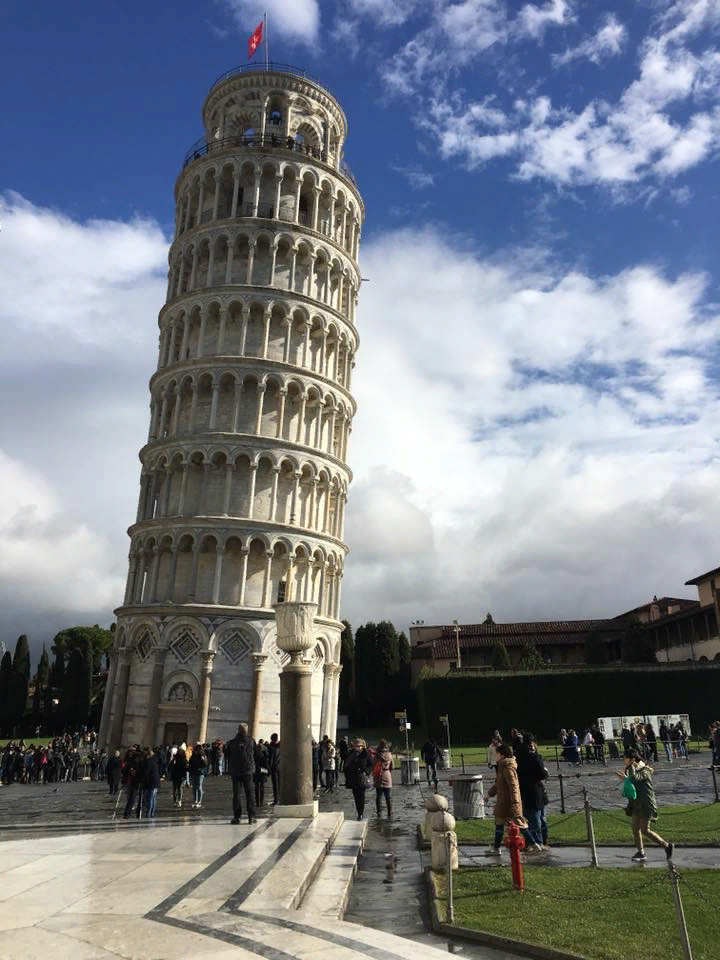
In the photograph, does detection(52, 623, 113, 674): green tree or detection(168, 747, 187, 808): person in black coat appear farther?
detection(52, 623, 113, 674): green tree

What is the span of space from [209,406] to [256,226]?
11817 mm

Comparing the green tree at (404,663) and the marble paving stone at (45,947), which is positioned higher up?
the green tree at (404,663)

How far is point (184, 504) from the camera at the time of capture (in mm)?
42125

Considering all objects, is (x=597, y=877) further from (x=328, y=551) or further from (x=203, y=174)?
(x=203, y=174)

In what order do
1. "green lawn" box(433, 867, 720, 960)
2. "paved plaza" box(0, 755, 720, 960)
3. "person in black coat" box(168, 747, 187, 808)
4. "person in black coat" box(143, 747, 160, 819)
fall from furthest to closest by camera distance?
"person in black coat" box(168, 747, 187, 808)
"person in black coat" box(143, 747, 160, 819)
"green lawn" box(433, 867, 720, 960)
"paved plaza" box(0, 755, 720, 960)

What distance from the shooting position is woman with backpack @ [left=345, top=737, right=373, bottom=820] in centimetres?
1792

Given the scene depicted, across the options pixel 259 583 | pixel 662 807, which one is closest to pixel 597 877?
pixel 662 807

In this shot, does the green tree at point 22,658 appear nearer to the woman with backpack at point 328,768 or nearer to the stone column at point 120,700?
the stone column at point 120,700

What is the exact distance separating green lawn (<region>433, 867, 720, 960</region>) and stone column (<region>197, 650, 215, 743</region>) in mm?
28127

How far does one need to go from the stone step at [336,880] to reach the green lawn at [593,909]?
129 cm

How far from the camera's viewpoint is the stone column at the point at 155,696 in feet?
125

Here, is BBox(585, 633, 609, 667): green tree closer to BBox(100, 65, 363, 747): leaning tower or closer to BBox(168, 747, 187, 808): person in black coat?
BBox(100, 65, 363, 747): leaning tower

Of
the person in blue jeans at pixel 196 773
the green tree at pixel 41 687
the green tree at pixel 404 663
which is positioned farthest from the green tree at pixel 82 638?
the person in blue jeans at pixel 196 773

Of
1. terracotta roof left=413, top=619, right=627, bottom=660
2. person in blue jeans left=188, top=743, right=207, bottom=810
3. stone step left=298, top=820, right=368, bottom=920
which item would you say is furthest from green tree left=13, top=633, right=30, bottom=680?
stone step left=298, top=820, right=368, bottom=920
